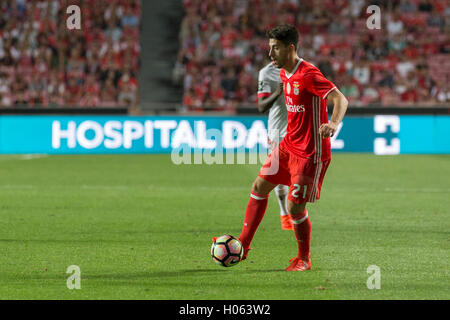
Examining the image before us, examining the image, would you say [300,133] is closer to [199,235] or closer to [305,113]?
[305,113]

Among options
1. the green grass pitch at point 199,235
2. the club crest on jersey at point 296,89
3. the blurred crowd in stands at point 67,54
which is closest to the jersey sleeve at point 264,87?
the green grass pitch at point 199,235

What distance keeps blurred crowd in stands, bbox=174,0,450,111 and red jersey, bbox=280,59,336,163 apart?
15693 mm

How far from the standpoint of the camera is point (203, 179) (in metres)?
14.5

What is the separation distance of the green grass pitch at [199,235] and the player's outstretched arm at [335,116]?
117 centimetres

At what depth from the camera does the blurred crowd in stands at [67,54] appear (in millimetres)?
23297

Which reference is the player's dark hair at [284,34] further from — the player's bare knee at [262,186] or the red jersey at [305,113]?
the player's bare knee at [262,186]

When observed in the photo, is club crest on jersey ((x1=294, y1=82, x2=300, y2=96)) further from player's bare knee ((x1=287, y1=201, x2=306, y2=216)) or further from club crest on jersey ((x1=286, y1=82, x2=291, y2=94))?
player's bare knee ((x1=287, y1=201, x2=306, y2=216))

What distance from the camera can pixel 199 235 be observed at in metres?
8.50

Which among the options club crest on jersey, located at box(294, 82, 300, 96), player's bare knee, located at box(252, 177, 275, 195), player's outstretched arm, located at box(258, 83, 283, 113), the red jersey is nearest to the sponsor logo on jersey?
the red jersey

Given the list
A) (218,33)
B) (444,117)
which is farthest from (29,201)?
(218,33)

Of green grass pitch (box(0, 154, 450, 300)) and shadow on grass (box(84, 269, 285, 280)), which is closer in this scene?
green grass pitch (box(0, 154, 450, 300))

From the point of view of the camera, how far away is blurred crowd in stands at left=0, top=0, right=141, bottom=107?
23.3 meters
